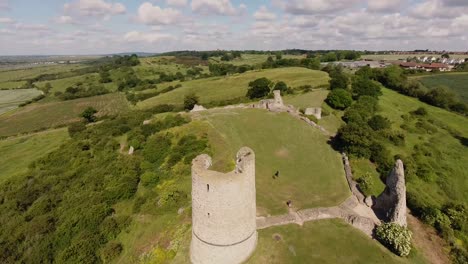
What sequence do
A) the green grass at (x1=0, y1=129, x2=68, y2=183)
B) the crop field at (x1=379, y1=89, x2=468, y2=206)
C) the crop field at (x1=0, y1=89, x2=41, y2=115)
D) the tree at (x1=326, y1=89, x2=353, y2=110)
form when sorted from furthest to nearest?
the crop field at (x1=0, y1=89, x2=41, y2=115) → the tree at (x1=326, y1=89, x2=353, y2=110) → the green grass at (x1=0, y1=129, x2=68, y2=183) → the crop field at (x1=379, y1=89, x2=468, y2=206)

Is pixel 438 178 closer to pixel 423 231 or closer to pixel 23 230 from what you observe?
pixel 423 231

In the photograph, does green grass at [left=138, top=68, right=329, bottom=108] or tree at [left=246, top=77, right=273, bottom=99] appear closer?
tree at [left=246, top=77, right=273, bottom=99]

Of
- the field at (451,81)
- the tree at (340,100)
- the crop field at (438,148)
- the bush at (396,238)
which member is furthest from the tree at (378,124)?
the field at (451,81)

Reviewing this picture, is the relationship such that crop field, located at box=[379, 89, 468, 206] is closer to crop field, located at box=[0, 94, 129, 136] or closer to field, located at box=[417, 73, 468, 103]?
field, located at box=[417, 73, 468, 103]

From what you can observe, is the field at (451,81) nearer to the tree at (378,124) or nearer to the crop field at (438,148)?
the crop field at (438,148)

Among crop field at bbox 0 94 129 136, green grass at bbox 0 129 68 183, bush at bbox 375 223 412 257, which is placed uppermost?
bush at bbox 375 223 412 257

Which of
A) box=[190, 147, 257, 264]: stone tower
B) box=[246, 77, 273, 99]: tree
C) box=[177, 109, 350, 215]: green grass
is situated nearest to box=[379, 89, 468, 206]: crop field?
box=[177, 109, 350, 215]: green grass

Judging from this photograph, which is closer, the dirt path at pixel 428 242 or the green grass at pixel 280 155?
the dirt path at pixel 428 242
